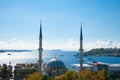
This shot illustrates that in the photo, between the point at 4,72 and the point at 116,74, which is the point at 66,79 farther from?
the point at 116,74

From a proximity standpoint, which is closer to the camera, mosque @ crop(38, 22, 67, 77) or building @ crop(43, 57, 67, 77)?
mosque @ crop(38, 22, 67, 77)

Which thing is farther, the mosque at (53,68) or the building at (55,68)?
the building at (55,68)

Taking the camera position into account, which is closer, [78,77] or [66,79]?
[66,79]

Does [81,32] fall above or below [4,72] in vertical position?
above

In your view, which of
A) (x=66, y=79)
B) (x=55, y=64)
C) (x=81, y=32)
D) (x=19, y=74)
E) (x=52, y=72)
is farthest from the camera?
(x=55, y=64)

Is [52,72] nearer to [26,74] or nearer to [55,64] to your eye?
[26,74]

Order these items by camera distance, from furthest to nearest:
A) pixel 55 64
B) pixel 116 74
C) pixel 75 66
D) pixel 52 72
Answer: pixel 75 66 < pixel 55 64 < pixel 116 74 < pixel 52 72

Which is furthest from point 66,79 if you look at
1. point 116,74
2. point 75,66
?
point 75,66

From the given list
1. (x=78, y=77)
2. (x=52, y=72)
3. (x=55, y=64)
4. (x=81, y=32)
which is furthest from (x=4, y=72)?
(x=55, y=64)

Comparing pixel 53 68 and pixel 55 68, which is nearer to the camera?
pixel 53 68
